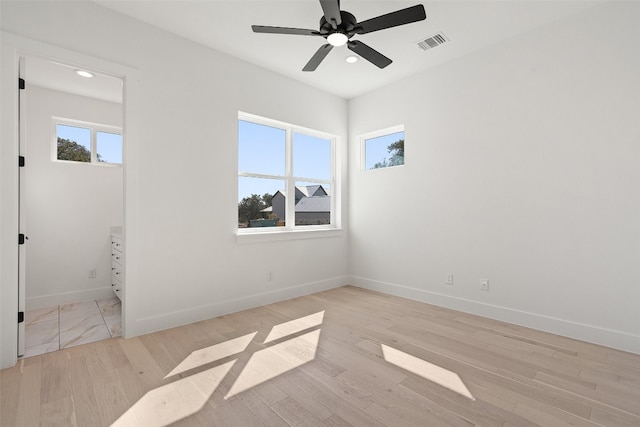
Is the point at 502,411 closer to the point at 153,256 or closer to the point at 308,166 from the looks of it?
the point at 153,256

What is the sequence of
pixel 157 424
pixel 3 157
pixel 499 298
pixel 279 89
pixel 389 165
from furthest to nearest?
pixel 389 165
pixel 279 89
pixel 499 298
pixel 3 157
pixel 157 424

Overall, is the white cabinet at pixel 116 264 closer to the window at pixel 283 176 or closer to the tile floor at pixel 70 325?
the tile floor at pixel 70 325

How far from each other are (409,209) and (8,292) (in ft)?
12.9

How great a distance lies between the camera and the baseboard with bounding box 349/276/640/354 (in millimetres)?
2523

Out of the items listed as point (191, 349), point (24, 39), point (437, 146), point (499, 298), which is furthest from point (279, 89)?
point (499, 298)

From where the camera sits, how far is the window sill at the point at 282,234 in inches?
141

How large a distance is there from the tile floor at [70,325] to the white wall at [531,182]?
3340 millimetres

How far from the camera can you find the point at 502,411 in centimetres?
172

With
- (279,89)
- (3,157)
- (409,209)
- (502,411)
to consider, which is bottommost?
(502,411)

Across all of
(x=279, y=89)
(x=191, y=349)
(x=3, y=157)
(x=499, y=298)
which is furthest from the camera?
(x=279, y=89)

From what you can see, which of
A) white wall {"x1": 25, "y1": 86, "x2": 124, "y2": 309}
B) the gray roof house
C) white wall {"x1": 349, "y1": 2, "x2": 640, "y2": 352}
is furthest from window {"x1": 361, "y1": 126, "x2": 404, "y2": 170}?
white wall {"x1": 25, "y1": 86, "x2": 124, "y2": 309}

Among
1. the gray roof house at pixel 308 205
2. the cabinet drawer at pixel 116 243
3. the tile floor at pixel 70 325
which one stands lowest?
the tile floor at pixel 70 325

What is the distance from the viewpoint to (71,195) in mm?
3906

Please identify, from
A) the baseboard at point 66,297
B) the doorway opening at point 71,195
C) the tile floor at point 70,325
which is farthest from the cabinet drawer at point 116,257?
the tile floor at point 70,325
